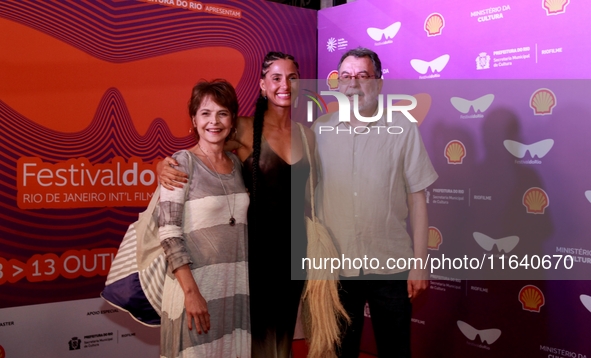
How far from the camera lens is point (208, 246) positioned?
2.23 m

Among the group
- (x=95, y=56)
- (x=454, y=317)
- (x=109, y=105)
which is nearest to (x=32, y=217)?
(x=109, y=105)

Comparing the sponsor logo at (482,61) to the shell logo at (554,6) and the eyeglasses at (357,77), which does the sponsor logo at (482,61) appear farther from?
the eyeglasses at (357,77)

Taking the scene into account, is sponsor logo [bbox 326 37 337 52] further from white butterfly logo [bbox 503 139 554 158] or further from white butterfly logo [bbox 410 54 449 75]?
white butterfly logo [bbox 503 139 554 158]

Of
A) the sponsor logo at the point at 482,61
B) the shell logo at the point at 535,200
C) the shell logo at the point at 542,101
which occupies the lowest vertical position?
the shell logo at the point at 535,200

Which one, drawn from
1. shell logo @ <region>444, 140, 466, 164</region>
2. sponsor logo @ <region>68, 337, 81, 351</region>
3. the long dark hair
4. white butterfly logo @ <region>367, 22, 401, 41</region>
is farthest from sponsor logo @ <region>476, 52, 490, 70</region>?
sponsor logo @ <region>68, 337, 81, 351</region>

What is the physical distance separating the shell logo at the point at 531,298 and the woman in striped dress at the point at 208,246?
64.5 inches

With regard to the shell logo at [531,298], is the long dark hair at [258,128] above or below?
above

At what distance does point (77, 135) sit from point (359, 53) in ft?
5.82

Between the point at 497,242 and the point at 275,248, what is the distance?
4.77ft

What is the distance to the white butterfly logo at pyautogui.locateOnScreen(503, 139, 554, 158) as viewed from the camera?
302 cm

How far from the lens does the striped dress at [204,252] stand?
2170 millimetres

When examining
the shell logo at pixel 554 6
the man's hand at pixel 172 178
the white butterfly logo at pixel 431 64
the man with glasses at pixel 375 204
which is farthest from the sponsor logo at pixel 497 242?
the man's hand at pixel 172 178

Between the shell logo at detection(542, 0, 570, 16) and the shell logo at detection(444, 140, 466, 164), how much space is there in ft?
2.85

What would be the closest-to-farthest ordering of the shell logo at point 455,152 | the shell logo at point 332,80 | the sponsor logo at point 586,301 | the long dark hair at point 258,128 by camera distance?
the long dark hair at point 258,128
the sponsor logo at point 586,301
the shell logo at point 455,152
the shell logo at point 332,80
